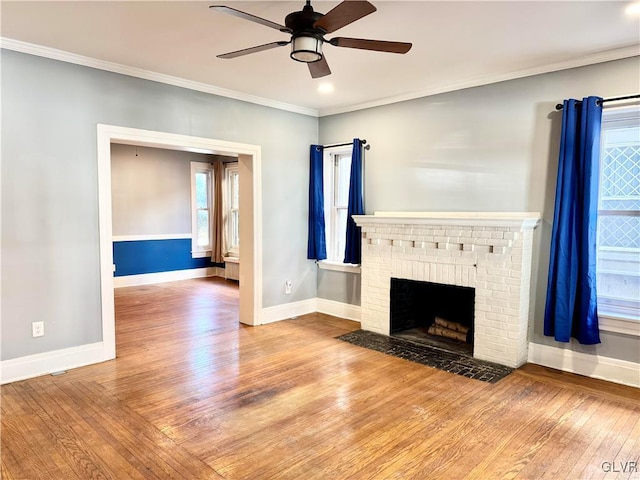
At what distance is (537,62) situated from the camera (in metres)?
3.63

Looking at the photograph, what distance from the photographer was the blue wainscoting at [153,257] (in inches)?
295

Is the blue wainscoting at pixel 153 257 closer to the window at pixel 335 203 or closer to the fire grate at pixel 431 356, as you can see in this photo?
the window at pixel 335 203

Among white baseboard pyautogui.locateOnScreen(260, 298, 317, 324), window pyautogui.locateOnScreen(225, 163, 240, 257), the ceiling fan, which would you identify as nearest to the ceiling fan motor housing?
the ceiling fan

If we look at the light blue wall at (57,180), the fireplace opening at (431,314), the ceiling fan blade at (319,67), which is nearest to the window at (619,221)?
the fireplace opening at (431,314)

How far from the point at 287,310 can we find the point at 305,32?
3687 mm

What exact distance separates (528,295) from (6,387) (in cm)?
436

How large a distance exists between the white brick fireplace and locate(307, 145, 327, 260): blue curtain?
1013mm

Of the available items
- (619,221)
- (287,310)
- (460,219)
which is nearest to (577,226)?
(619,221)

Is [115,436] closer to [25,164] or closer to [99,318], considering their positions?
[99,318]

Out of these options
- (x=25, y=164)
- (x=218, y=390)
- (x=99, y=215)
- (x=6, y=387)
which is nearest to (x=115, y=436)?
(x=218, y=390)

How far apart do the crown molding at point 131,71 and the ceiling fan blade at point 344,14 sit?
2327mm

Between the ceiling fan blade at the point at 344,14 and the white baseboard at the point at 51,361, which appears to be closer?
the ceiling fan blade at the point at 344,14

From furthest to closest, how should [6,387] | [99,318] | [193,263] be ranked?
[193,263], [99,318], [6,387]

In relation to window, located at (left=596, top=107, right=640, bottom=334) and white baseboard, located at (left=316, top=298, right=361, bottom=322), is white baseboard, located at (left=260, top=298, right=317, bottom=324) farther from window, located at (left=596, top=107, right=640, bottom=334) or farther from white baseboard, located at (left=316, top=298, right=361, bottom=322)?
window, located at (left=596, top=107, right=640, bottom=334)
